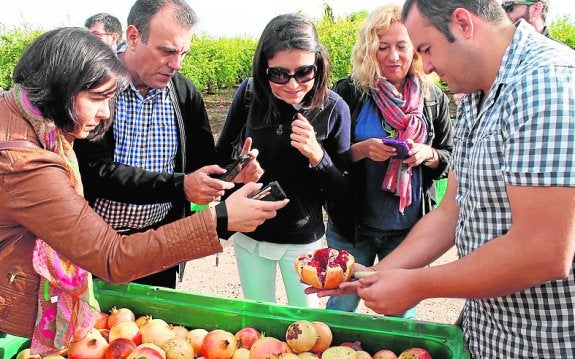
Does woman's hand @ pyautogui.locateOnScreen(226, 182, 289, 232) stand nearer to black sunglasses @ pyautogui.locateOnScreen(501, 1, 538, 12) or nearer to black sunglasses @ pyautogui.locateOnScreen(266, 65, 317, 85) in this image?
black sunglasses @ pyautogui.locateOnScreen(266, 65, 317, 85)

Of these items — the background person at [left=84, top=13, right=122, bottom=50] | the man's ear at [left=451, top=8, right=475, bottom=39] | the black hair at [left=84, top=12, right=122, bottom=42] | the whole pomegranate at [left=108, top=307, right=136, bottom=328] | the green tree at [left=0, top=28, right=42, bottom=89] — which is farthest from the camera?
the green tree at [left=0, top=28, right=42, bottom=89]

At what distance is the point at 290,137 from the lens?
2.61 m

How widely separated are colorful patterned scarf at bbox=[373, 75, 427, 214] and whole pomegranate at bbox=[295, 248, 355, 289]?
0.91 m

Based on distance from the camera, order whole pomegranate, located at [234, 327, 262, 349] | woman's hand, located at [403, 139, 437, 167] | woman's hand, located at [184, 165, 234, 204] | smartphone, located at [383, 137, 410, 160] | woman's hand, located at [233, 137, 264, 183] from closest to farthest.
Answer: whole pomegranate, located at [234, 327, 262, 349] < woman's hand, located at [184, 165, 234, 204] < woman's hand, located at [233, 137, 264, 183] < smartphone, located at [383, 137, 410, 160] < woman's hand, located at [403, 139, 437, 167]

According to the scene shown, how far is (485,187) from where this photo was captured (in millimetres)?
1435

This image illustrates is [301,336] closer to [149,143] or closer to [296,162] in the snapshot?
[296,162]

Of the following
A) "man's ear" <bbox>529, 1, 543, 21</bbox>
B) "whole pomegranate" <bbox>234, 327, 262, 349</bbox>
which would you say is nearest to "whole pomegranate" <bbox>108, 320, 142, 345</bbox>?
"whole pomegranate" <bbox>234, 327, 262, 349</bbox>

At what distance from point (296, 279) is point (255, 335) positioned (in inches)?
32.9

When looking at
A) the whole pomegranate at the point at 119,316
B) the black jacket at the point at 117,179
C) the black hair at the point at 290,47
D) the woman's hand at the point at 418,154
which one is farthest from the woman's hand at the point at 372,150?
the whole pomegranate at the point at 119,316

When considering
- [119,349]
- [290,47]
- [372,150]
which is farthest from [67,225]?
[372,150]

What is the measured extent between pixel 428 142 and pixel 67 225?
2.01 meters

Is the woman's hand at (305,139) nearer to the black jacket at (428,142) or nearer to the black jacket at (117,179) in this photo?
the black jacket at (428,142)

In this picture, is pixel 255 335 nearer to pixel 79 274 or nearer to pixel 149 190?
pixel 79 274

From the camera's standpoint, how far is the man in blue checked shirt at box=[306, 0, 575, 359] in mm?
1252
